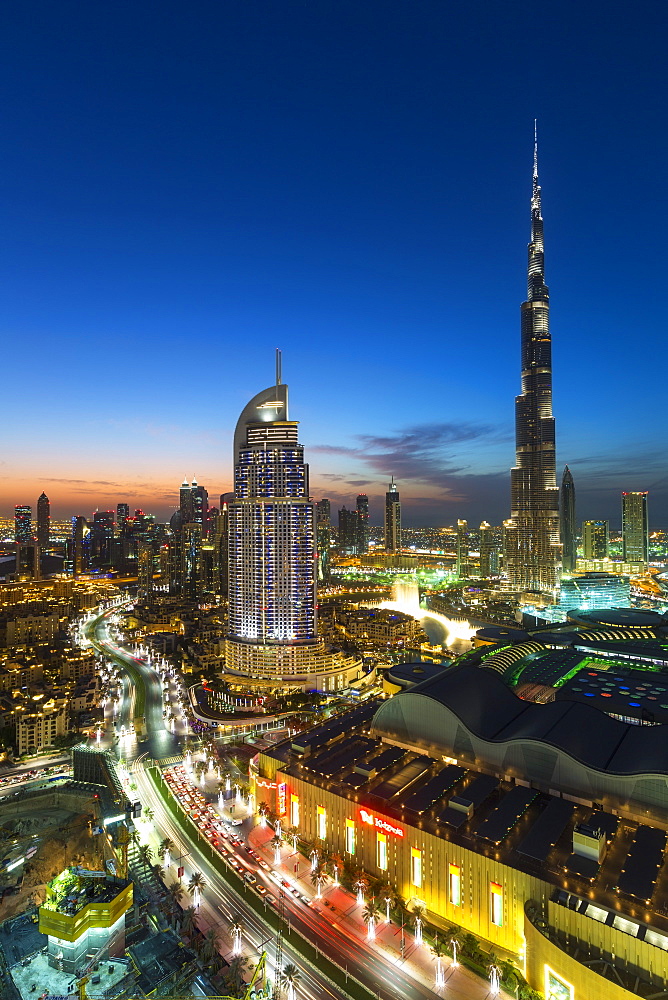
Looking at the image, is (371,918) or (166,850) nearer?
(371,918)

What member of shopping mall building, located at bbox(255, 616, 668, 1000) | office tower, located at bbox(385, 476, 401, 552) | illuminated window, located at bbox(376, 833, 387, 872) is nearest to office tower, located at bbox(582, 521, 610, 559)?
office tower, located at bbox(385, 476, 401, 552)

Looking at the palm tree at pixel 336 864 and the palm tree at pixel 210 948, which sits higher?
the palm tree at pixel 210 948

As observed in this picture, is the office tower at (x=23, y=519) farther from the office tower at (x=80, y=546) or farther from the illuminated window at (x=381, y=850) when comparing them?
the illuminated window at (x=381, y=850)

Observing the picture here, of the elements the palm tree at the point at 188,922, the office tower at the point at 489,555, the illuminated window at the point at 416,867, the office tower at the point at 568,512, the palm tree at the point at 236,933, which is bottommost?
the palm tree at the point at 236,933

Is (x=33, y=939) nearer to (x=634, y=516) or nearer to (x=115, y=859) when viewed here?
(x=115, y=859)

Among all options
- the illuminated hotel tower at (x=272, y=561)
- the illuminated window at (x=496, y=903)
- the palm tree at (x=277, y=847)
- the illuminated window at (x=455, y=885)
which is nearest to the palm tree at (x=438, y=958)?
the illuminated window at (x=455, y=885)

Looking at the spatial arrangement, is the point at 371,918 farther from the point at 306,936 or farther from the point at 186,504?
the point at 186,504

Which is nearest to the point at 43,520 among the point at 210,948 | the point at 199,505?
the point at 199,505
